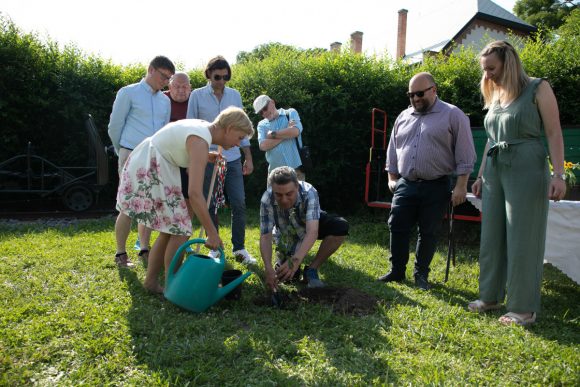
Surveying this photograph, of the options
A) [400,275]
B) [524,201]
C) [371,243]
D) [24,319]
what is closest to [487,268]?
[524,201]

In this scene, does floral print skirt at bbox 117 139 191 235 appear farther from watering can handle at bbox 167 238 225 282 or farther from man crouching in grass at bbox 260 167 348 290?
man crouching in grass at bbox 260 167 348 290

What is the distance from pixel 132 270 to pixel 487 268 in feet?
9.11

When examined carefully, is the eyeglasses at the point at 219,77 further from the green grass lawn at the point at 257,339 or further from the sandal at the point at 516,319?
the sandal at the point at 516,319

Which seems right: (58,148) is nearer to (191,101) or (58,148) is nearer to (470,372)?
(191,101)

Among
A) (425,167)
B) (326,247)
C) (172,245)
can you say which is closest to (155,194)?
(172,245)

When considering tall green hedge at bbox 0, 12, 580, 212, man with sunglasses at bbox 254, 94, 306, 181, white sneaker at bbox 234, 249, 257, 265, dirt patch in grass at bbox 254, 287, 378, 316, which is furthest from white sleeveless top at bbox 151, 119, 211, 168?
tall green hedge at bbox 0, 12, 580, 212

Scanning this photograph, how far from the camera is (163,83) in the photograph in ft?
13.2

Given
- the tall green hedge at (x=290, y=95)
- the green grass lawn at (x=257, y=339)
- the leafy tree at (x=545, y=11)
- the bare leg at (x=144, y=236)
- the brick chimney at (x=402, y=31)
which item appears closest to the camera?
the green grass lawn at (x=257, y=339)

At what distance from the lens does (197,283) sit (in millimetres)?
2795

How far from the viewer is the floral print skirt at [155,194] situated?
116 inches

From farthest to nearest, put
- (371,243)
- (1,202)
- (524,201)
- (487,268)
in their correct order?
1. (1,202)
2. (371,243)
3. (487,268)
4. (524,201)

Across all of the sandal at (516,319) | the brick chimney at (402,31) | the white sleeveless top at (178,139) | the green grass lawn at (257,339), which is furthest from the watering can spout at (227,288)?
the brick chimney at (402,31)

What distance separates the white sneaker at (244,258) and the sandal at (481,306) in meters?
1.92

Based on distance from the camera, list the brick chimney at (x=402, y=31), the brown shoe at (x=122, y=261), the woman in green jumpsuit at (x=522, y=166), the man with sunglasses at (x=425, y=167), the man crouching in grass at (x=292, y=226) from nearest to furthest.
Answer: the woman in green jumpsuit at (x=522, y=166) < the man crouching in grass at (x=292, y=226) < the man with sunglasses at (x=425, y=167) < the brown shoe at (x=122, y=261) < the brick chimney at (x=402, y=31)
